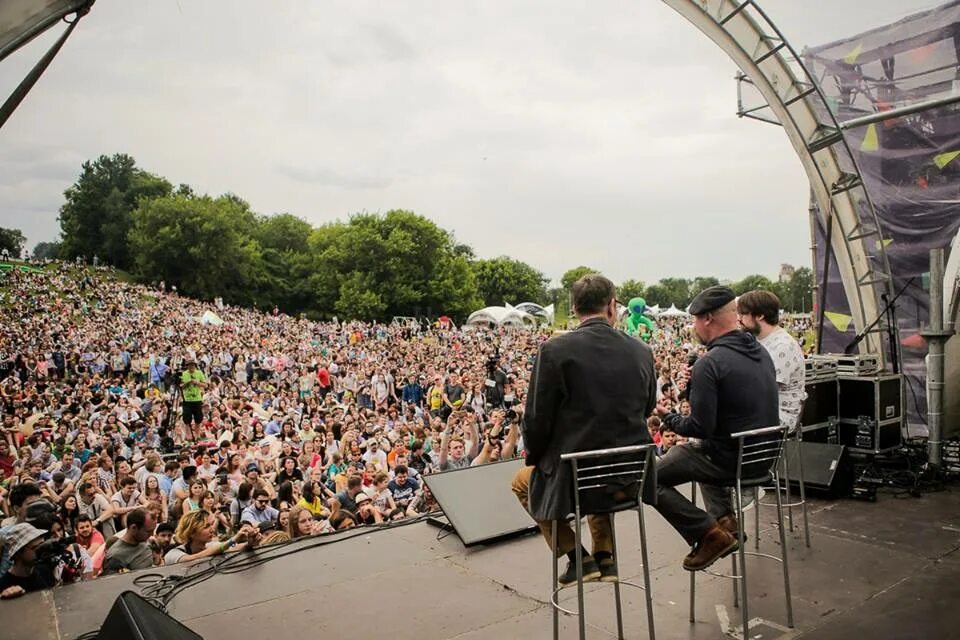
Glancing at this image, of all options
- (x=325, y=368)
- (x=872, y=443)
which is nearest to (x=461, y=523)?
(x=872, y=443)

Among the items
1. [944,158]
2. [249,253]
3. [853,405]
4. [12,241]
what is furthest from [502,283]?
[853,405]

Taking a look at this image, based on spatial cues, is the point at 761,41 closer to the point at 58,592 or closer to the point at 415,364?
the point at 58,592

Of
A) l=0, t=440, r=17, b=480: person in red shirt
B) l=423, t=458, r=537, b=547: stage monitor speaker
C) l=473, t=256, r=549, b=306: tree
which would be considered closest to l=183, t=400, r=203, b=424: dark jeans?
l=0, t=440, r=17, b=480: person in red shirt

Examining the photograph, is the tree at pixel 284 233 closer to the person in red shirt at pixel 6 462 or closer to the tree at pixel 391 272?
the tree at pixel 391 272

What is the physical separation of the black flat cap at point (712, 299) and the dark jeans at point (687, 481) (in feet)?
1.94

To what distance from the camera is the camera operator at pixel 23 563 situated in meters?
3.39

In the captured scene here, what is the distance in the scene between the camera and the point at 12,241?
58.3 m

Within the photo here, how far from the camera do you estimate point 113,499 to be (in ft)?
20.7

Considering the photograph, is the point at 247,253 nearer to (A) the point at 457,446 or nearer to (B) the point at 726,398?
(A) the point at 457,446

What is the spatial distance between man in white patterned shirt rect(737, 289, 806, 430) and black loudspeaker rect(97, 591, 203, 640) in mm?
3033

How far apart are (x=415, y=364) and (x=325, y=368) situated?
2530 mm

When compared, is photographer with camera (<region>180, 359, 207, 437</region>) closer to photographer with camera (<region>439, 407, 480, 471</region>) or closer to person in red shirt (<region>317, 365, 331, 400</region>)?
person in red shirt (<region>317, 365, 331, 400</region>)

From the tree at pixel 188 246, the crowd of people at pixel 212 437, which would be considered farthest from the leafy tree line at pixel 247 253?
the crowd of people at pixel 212 437

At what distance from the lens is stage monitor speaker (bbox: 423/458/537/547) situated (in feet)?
12.8
